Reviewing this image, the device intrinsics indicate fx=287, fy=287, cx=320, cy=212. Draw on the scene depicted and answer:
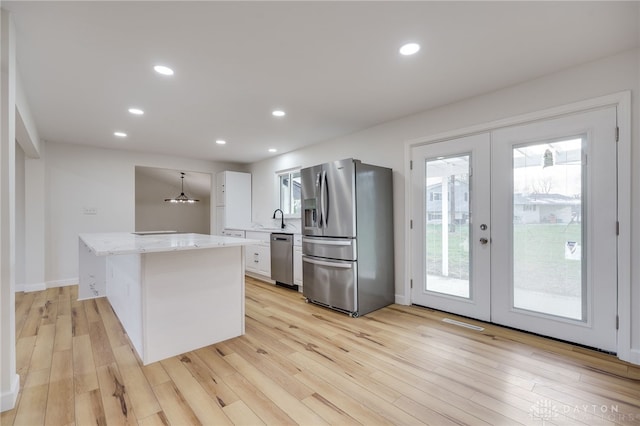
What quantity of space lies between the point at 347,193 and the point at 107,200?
4440 millimetres

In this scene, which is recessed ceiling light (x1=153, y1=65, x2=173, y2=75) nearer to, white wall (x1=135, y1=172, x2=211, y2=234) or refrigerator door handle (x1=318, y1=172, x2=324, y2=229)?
refrigerator door handle (x1=318, y1=172, x2=324, y2=229)

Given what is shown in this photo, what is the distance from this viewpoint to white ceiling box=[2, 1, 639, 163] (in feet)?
Answer: 5.66

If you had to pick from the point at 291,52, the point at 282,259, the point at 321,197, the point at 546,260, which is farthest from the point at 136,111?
the point at 546,260

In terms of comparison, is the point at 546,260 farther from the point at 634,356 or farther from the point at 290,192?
the point at 290,192

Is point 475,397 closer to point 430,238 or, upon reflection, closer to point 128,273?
point 430,238

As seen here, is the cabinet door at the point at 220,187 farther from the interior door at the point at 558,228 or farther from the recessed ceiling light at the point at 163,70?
the interior door at the point at 558,228

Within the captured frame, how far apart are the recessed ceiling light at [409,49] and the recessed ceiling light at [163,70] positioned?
1.86 metres

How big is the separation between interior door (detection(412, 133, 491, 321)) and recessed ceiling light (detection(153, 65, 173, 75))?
8.72ft

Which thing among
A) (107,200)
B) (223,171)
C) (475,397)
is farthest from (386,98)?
(107,200)

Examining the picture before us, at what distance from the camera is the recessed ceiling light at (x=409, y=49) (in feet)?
6.73

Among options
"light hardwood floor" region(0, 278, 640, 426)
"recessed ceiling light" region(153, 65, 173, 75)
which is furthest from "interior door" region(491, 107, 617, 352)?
"recessed ceiling light" region(153, 65, 173, 75)

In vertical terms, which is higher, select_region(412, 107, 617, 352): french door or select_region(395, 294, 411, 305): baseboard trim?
select_region(412, 107, 617, 352): french door

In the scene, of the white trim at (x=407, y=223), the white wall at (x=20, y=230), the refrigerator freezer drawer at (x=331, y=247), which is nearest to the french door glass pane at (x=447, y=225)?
the white trim at (x=407, y=223)

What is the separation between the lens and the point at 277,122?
3.73 metres
